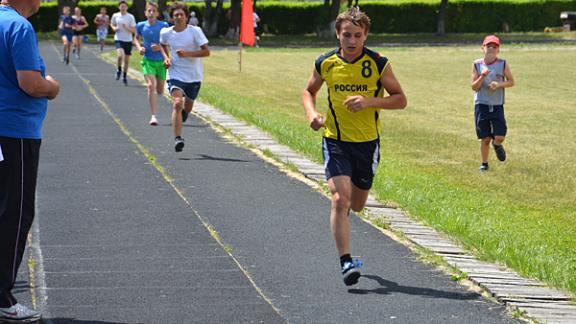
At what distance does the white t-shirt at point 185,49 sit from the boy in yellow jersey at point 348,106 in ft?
23.2

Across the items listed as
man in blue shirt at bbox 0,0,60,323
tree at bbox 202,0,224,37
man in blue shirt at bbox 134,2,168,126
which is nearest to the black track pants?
man in blue shirt at bbox 0,0,60,323

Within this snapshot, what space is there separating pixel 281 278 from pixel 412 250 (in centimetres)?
142

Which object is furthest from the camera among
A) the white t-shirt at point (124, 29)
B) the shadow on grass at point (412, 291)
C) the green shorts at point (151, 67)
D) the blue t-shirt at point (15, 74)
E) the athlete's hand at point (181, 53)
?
the white t-shirt at point (124, 29)

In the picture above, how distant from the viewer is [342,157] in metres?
7.93

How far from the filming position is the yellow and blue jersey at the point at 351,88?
7.87m

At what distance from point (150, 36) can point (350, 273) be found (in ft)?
40.9

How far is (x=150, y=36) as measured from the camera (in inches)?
759

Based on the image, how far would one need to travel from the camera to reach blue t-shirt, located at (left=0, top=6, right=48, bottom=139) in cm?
624

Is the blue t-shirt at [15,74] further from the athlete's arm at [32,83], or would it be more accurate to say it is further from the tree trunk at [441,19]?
the tree trunk at [441,19]

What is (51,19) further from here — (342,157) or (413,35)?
(342,157)

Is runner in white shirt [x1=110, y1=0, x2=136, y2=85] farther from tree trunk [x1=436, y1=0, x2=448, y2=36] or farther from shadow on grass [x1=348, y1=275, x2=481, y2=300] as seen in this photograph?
tree trunk [x1=436, y1=0, x2=448, y2=36]

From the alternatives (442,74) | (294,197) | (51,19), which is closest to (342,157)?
(294,197)

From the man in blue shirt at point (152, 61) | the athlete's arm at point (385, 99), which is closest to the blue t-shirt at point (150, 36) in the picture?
the man in blue shirt at point (152, 61)

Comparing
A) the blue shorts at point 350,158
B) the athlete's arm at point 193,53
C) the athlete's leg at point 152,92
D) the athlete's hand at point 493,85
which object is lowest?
the athlete's leg at point 152,92
